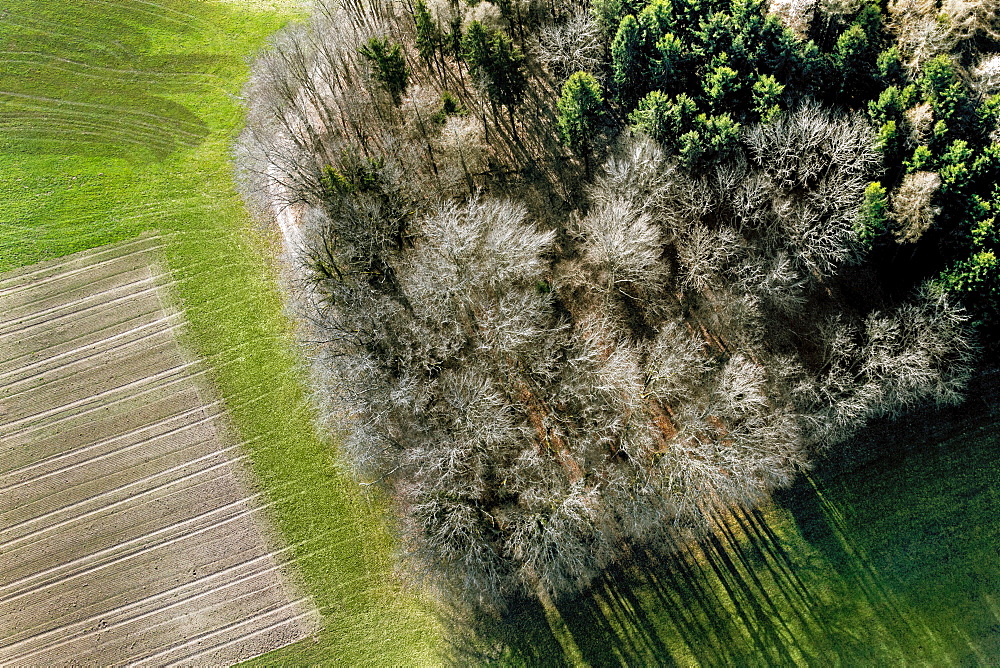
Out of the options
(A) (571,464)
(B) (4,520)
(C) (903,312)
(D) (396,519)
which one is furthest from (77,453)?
(C) (903,312)

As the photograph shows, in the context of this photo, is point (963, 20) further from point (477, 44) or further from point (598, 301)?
point (477, 44)

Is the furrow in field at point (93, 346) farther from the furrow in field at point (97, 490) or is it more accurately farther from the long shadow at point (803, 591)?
the long shadow at point (803, 591)

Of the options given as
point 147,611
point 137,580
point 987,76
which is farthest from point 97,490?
point 987,76

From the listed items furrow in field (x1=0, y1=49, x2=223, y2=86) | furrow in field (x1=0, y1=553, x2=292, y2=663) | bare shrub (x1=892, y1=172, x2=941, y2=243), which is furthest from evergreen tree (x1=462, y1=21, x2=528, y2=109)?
furrow in field (x1=0, y1=553, x2=292, y2=663)

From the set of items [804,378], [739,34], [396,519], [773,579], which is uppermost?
[739,34]

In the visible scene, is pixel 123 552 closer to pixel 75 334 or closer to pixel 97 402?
pixel 97 402

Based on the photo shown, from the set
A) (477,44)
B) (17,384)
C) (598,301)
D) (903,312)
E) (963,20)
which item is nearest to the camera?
(963,20)
